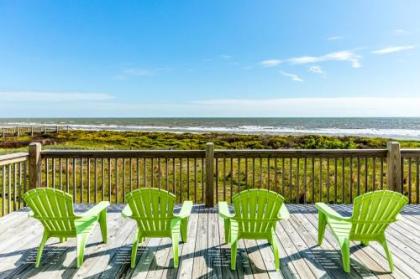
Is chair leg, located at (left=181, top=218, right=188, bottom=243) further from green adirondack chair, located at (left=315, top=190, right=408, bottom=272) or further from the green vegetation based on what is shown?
the green vegetation

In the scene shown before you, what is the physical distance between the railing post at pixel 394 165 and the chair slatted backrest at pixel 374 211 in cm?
256

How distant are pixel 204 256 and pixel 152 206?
2.57ft

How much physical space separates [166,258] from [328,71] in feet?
88.7

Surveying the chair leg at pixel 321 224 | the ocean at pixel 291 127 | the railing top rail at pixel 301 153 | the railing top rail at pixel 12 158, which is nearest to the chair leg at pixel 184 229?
the chair leg at pixel 321 224

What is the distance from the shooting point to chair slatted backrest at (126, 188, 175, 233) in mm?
3076

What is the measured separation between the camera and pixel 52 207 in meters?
3.14

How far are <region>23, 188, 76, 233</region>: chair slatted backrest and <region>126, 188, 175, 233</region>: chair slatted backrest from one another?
637mm

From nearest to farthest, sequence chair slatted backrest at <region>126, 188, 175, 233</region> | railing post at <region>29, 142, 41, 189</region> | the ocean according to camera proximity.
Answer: chair slatted backrest at <region>126, 188, 175, 233</region> < railing post at <region>29, 142, 41, 189</region> < the ocean

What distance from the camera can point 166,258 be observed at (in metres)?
3.19

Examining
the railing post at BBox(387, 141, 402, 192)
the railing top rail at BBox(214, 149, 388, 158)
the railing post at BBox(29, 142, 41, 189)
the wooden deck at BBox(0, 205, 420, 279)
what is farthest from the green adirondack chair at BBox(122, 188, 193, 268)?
the railing post at BBox(387, 141, 402, 192)

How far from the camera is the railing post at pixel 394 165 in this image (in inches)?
204

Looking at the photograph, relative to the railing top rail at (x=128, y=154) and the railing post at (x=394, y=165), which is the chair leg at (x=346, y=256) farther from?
the railing post at (x=394, y=165)

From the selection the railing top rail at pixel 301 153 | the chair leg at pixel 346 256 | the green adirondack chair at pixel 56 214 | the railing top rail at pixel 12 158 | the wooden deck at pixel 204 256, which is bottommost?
the wooden deck at pixel 204 256

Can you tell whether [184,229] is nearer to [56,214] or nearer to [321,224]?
[56,214]
